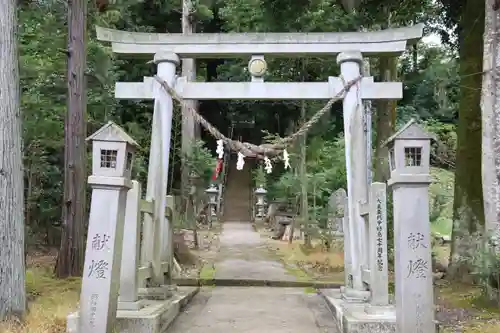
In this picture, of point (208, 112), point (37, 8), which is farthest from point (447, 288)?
point (208, 112)

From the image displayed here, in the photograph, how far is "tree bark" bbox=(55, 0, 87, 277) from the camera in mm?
9203

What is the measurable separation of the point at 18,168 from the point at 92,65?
303 inches

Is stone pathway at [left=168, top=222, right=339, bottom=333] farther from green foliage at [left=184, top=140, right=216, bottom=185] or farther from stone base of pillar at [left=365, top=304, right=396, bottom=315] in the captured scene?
green foliage at [left=184, top=140, right=216, bottom=185]

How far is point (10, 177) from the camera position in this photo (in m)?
6.20

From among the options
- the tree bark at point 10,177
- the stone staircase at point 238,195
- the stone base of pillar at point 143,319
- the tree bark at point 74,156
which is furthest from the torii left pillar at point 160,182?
the stone staircase at point 238,195

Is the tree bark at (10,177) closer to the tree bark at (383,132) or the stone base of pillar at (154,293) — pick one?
the stone base of pillar at (154,293)

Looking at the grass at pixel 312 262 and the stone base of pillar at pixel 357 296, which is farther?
the grass at pixel 312 262

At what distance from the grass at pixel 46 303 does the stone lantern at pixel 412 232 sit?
3.49 meters

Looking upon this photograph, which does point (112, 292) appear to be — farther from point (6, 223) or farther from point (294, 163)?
point (294, 163)

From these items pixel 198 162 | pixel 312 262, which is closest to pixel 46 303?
pixel 312 262

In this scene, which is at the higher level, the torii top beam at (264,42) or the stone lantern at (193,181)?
the torii top beam at (264,42)

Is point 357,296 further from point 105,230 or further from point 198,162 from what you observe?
point 198,162

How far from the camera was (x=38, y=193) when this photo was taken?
12445mm

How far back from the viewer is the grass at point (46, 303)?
5.66 metres
